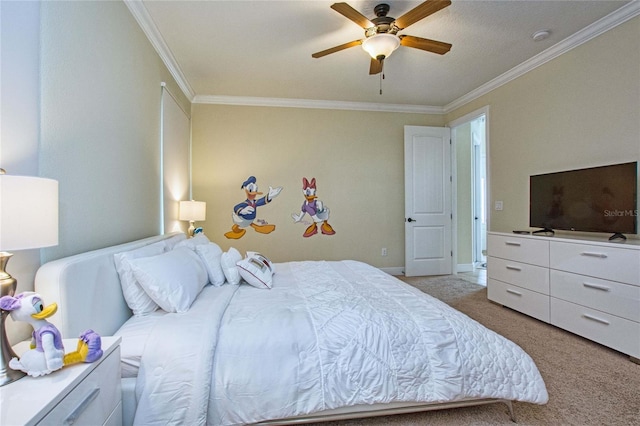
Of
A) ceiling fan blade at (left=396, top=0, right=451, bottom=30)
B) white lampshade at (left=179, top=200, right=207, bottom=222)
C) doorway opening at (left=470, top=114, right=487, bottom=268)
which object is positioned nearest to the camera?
ceiling fan blade at (left=396, top=0, right=451, bottom=30)

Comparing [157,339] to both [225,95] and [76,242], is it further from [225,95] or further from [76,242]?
[225,95]

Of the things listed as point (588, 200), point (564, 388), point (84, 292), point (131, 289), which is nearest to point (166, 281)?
point (131, 289)

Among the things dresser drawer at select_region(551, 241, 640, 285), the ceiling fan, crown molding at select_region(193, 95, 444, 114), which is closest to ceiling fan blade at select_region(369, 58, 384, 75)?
the ceiling fan

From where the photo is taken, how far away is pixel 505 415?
1.45 metres

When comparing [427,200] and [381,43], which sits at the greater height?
[381,43]

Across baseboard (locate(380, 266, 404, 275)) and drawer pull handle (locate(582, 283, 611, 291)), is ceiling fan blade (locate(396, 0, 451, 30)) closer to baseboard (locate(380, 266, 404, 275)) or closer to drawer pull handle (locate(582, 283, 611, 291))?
drawer pull handle (locate(582, 283, 611, 291))

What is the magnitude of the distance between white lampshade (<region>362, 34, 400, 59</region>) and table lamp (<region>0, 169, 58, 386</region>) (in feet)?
6.96

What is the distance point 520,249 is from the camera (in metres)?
2.77

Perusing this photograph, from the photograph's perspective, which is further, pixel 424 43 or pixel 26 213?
pixel 424 43

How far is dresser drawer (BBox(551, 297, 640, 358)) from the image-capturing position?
194 centimetres

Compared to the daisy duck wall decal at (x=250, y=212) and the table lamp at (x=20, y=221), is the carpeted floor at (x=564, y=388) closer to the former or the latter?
the table lamp at (x=20, y=221)

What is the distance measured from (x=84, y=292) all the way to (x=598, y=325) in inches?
131

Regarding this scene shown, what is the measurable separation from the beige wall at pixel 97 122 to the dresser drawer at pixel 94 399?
60cm

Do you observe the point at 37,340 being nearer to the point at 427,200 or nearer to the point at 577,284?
the point at 577,284
